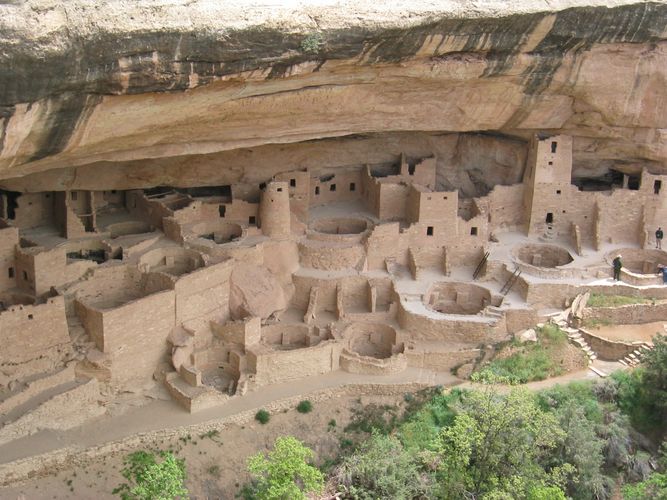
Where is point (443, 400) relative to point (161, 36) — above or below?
below

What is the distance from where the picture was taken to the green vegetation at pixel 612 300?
18938mm

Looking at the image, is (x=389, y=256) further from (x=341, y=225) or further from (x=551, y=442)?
(x=551, y=442)

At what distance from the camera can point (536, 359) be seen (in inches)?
715

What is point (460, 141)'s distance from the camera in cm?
2234

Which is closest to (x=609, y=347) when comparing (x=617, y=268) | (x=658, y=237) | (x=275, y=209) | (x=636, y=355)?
(x=636, y=355)

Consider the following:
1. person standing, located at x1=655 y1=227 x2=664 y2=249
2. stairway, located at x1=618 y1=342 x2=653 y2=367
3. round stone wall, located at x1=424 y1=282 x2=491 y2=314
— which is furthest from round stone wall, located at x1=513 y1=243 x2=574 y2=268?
stairway, located at x1=618 y1=342 x2=653 y2=367

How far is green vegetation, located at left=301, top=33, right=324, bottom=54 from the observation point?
13.5 meters

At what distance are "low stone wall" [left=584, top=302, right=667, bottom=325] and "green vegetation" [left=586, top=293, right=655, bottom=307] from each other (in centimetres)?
14

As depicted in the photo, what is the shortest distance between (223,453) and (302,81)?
706cm

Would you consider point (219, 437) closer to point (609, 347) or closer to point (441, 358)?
point (441, 358)

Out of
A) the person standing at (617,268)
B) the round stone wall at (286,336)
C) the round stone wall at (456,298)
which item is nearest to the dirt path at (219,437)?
the round stone wall at (286,336)

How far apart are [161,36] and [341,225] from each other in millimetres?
9807

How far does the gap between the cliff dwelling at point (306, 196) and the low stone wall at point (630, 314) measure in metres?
0.41

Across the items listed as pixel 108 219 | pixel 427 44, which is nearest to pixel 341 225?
pixel 108 219
